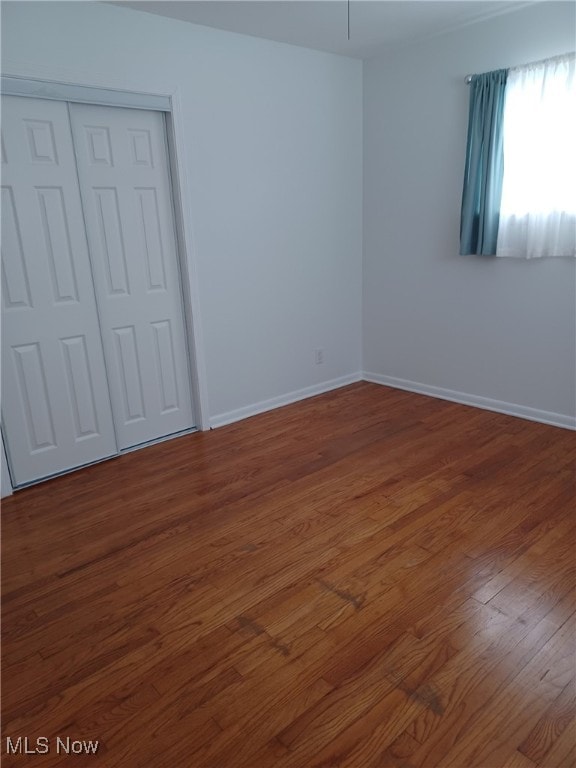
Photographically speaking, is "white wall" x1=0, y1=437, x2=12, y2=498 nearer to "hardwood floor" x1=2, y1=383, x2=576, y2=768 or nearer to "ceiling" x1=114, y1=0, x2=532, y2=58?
"hardwood floor" x1=2, y1=383, x2=576, y2=768

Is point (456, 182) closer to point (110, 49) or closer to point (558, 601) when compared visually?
point (110, 49)

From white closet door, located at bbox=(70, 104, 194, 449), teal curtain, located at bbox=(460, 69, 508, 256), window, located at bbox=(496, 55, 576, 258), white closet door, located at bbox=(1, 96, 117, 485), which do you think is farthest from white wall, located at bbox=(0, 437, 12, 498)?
window, located at bbox=(496, 55, 576, 258)

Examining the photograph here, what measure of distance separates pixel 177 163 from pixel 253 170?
0.60 m

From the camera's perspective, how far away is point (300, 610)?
6.44 feet

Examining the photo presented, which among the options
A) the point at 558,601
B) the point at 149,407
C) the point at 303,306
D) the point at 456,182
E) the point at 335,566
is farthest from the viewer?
the point at 303,306

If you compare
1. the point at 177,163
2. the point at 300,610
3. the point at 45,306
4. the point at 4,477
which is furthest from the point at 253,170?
the point at 300,610

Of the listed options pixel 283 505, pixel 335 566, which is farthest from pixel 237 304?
pixel 335 566

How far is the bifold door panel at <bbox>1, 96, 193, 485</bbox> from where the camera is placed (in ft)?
9.14

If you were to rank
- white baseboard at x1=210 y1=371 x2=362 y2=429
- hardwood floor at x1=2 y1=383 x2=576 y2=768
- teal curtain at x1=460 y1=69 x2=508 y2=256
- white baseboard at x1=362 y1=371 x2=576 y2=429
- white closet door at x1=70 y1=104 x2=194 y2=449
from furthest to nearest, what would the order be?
white baseboard at x1=210 y1=371 x2=362 y2=429, white baseboard at x1=362 y1=371 x2=576 y2=429, teal curtain at x1=460 y1=69 x2=508 y2=256, white closet door at x1=70 y1=104 x2=194 y2=449, hardwood floor at x1=2 y1=383 x2=576 y2=768

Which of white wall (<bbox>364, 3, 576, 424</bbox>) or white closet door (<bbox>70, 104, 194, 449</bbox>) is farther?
white wall (<bbox>364, 3, 576, 424</bbox>)

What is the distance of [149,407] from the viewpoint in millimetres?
3508

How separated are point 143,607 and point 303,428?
1.90 meters

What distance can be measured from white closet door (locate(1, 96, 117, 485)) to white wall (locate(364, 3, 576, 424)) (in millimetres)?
2369

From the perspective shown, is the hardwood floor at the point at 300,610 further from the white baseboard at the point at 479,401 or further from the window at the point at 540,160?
the window at the point at 540,160
